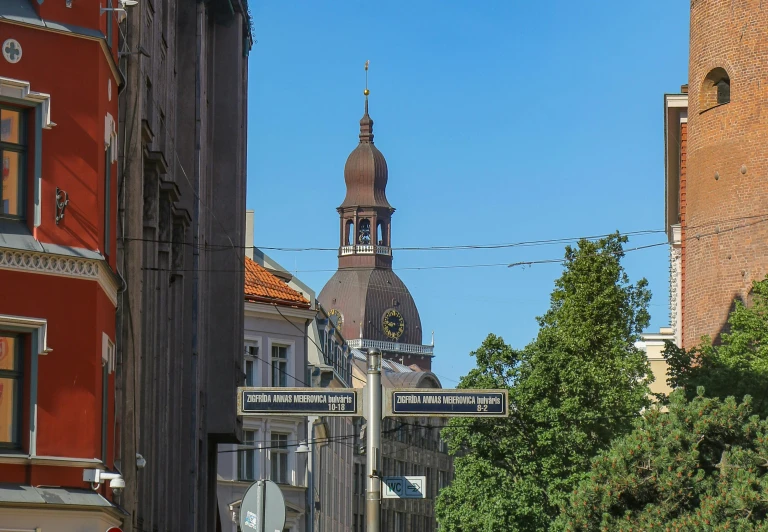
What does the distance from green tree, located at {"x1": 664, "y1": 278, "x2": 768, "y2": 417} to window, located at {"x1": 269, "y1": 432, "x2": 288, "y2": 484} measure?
25.3 meters

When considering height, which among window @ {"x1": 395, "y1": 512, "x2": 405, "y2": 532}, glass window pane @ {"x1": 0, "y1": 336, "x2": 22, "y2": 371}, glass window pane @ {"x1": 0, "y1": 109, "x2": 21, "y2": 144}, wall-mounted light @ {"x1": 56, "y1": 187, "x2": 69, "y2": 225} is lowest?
window @ {"x1": 395, "y1": 512, "x2": 405, "y2": 532}

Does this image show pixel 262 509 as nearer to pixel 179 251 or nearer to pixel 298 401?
pixel 298 401

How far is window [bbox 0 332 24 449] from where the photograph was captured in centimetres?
1823

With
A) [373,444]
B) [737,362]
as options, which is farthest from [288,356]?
[373,444]

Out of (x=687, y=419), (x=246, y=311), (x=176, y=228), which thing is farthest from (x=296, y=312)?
(x=687, y=419)

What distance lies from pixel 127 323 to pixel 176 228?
9.16 metres

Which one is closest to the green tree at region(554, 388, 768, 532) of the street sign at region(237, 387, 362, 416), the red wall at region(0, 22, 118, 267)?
the street sign at region(237, 387, 362, 416)

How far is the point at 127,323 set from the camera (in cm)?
2192

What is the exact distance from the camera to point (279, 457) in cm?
6156

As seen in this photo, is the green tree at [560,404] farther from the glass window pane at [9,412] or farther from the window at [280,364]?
the glass window pane at [9,412]

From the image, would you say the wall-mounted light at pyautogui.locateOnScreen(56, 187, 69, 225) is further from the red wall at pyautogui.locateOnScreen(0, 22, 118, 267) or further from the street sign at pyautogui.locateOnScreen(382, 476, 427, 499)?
the street sign at pyautogui.locateOnScreen(382, 476, 427, 499)

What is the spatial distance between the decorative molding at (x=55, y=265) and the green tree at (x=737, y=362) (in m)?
17.8

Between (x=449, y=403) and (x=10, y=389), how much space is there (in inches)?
189

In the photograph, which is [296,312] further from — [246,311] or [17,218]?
[17,218]
